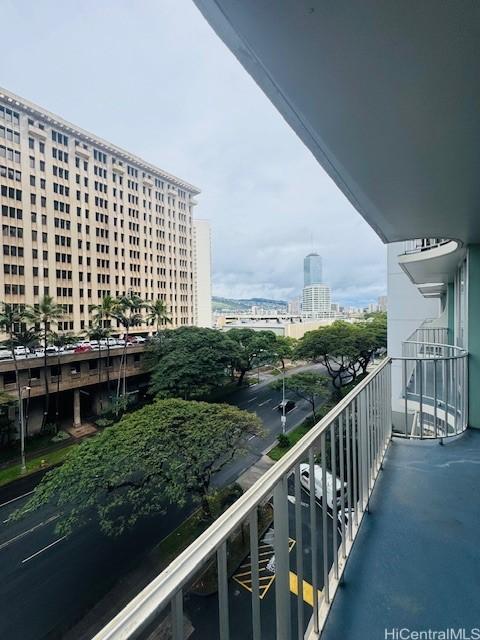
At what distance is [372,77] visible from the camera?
105 cm

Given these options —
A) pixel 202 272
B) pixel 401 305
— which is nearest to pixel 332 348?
pixel 401 305

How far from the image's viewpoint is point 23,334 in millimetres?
11945

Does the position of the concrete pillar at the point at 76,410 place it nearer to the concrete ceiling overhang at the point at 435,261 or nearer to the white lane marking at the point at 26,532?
the white lane marking at the point at 26,532

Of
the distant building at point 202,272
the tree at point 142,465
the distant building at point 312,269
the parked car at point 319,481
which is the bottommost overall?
the tree at point 142,465

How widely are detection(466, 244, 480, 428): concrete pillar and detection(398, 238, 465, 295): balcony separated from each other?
9.4 inches

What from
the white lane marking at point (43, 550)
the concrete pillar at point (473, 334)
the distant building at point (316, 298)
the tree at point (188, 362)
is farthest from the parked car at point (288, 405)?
the distant building at point (316, 298)

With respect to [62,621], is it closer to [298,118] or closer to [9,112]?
[298,118]

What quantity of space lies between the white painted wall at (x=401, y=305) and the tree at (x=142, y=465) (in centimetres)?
739

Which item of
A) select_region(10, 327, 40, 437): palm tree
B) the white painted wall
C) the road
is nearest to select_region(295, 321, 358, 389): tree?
the white painted wall

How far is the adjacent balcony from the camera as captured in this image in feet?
1.95

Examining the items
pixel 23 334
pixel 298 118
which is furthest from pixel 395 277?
pixel 23 334

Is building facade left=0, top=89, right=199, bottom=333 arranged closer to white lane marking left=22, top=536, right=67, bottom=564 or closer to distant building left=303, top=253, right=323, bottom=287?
white lane marking left=22, top=536, right=67, bottom=564

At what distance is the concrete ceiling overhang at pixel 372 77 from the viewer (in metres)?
0.84

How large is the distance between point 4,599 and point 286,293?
135 metres
